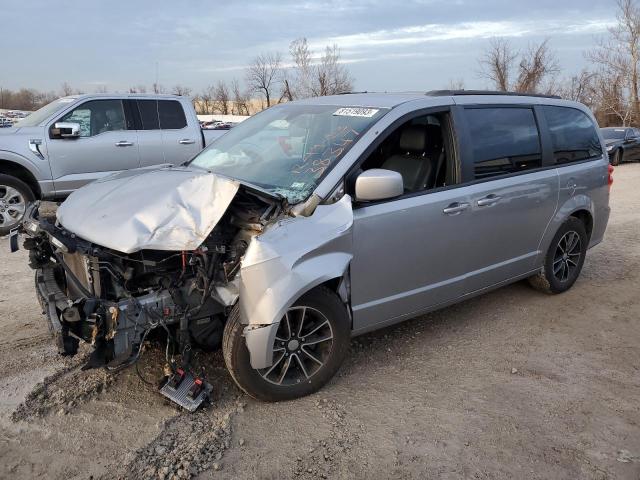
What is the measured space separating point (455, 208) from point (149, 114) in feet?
20.7

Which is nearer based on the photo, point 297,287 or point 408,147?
point 297,287

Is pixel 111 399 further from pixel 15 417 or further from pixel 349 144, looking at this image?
pixel 349 144

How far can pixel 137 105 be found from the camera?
863 cm

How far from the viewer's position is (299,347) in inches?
132

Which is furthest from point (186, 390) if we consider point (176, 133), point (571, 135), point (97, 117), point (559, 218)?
point (176, 133)

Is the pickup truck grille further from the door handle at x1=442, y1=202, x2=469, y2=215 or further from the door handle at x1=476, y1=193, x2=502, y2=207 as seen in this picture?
the door handle at x1=476, y1=193, x2=502, y2=207

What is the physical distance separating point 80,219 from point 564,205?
4.07 m

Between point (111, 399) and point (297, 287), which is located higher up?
point (297, 287)

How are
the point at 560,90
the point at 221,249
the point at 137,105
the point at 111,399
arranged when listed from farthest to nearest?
1. the point at 560,90
2. the point at 137,105
3. the point at 111,399
4. the point at 221,249

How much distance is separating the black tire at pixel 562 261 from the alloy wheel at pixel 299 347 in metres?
2.69

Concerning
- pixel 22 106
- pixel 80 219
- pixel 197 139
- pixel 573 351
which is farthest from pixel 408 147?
pixel 22 106

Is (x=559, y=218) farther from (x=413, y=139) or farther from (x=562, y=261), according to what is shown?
(x=413, y=139)

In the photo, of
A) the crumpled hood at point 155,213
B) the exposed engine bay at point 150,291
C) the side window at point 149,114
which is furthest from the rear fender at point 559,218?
the side window at point 149,114

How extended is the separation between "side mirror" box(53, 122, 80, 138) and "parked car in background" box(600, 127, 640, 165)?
18.2 m
